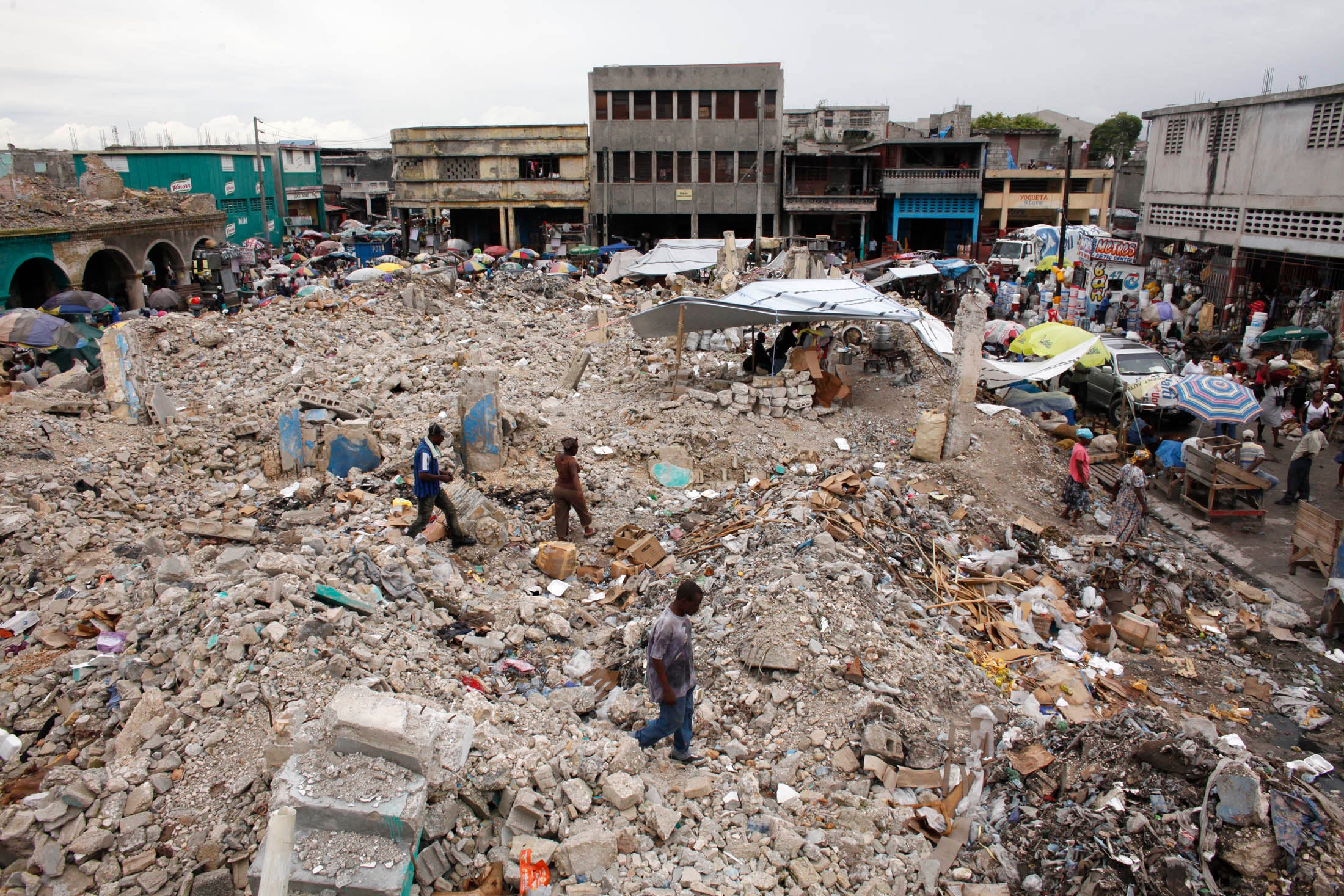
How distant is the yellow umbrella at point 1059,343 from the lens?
1388cm

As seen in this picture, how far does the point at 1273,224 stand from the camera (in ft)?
64.3

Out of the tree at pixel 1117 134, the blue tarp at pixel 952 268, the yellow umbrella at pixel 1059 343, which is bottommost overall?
the yellow umbrella at pixel 1059 343

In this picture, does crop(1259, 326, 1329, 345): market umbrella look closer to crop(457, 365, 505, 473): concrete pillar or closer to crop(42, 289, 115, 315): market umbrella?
crop(457, 365, 505, 473): concrete pillar

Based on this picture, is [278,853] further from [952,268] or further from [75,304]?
[952,268]

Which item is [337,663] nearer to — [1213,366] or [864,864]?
[864,864]

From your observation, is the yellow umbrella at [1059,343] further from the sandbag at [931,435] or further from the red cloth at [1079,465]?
the red cloth at [1079,465]

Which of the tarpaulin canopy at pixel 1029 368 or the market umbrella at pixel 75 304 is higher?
the market umbrella at pixel 75 304

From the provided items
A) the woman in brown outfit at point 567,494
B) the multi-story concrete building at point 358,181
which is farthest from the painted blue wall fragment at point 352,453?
the multi-story concrete building at point 358,181

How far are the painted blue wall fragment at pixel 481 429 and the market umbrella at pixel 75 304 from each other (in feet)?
47.6

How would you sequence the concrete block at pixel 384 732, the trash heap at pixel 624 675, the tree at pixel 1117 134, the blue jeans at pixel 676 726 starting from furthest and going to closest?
1. the tree at pixel 1117 134
2. the blue jeans at pixel 676 726
3. the trash heap at pixel 624 675
4. the concrete block at pixel 384 732

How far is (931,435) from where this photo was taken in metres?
10.6

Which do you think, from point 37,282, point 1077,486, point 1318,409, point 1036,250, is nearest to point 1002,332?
point 1318,409

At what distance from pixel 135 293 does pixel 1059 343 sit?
26.4 m

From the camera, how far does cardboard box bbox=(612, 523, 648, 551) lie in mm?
8805
